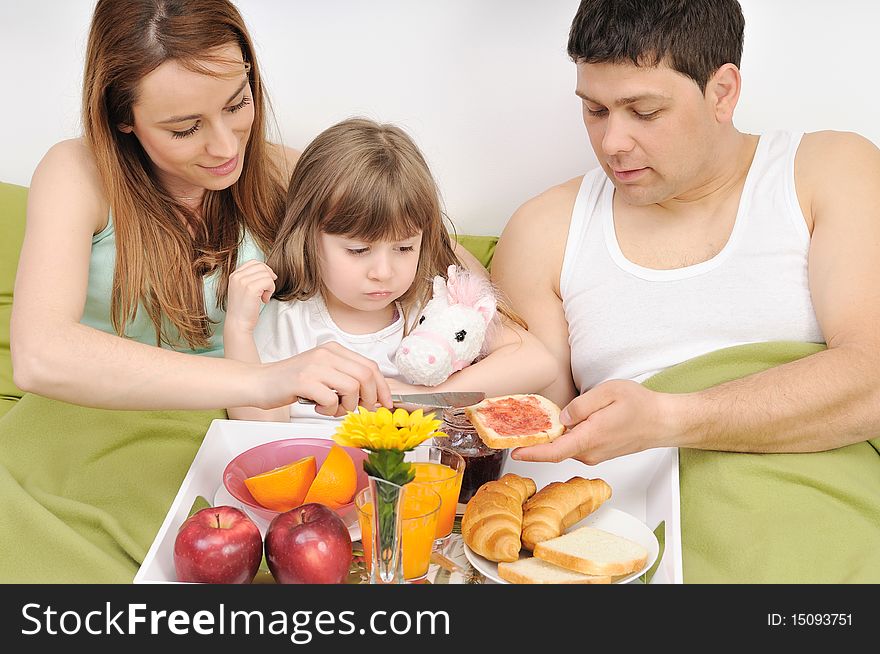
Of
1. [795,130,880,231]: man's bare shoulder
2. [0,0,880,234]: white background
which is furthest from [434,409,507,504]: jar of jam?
[0,0,880,234]: white background

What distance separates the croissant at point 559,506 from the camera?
1354 millimetres

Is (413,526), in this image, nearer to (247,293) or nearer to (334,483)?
(334,483)

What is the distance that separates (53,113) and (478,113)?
3.70 feet

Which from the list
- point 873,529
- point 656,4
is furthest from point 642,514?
point 656,4

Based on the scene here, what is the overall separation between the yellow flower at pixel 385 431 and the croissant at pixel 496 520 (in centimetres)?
22

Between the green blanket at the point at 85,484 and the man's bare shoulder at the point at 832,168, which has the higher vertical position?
the man's bare shoulder at the point at 832,168

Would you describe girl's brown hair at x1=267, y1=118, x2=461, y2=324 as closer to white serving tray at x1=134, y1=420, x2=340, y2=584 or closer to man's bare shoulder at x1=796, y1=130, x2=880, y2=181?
white serving tray at x1=134, y1=420, x2=340, y2=584

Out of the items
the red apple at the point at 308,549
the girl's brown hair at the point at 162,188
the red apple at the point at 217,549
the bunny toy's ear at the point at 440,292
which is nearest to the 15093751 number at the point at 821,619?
the red apple at the point at 308,549

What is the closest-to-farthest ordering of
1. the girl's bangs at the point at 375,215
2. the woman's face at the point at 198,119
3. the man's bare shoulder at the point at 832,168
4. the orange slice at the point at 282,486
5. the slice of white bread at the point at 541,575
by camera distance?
the slice of white bread at the point at 541,575 → the orange slice at the point at 282,486 → the woman's face at the point at 198,119 → the girl's bangs at the point at 375,215 → the man's bare shoulder at the point at 832,168

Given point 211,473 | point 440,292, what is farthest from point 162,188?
point 211,473

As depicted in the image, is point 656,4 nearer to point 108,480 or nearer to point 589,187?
point 589,187

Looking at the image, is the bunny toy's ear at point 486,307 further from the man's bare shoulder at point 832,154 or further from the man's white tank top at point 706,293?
the man's bare shoulder at point 832,154

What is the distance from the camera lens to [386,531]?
1.17 meters

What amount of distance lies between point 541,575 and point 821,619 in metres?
0.40
